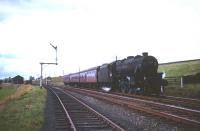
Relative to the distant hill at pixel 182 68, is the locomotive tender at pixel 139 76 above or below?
below

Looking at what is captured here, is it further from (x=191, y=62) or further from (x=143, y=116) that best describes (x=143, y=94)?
(x=191, y=62)

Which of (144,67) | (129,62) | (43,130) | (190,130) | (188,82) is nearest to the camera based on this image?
(190,130)

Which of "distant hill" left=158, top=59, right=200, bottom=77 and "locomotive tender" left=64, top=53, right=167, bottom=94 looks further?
"distant hill" left=158, top=59, right=200, bottom=77

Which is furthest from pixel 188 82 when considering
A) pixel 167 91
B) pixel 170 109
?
pixel 170 109

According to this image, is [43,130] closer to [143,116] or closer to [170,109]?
[143,116]

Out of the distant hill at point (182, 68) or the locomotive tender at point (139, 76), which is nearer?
the locomotive tender at point (139, 76)

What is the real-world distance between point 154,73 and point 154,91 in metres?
1.51

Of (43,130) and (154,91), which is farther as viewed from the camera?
(154,91)

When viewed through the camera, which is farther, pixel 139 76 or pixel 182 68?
pixel 182 68

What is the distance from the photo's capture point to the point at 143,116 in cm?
1490

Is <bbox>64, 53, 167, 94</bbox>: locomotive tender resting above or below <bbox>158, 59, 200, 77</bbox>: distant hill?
below

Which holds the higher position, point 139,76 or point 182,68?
point 182,68

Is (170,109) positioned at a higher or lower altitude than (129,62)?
lower

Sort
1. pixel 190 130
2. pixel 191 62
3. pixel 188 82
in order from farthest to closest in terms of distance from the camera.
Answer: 1. pixel 191 62
2. pixel 188 82
3. pixel 190 130
